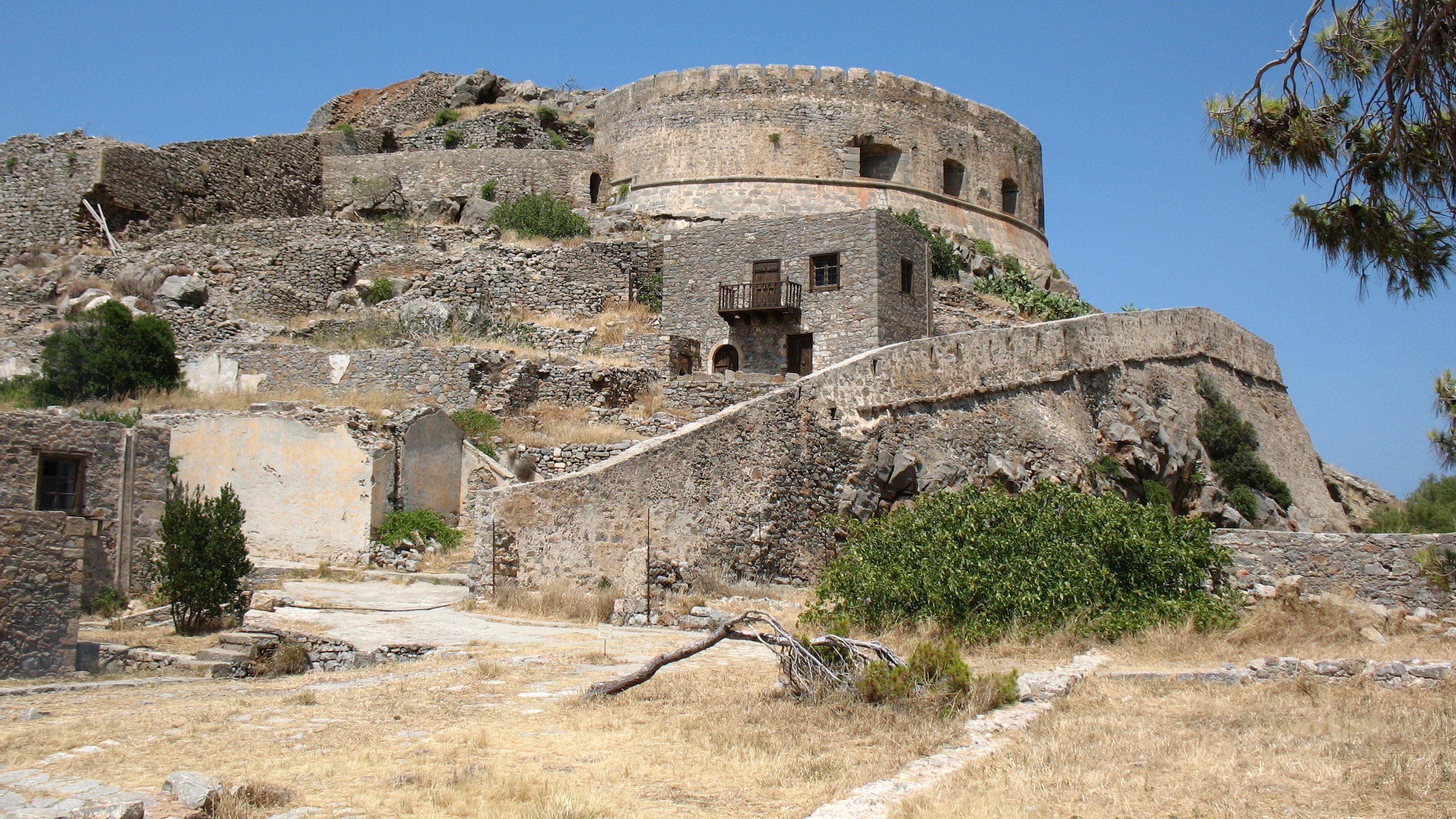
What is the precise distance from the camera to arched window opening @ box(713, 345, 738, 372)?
2272 centimetres

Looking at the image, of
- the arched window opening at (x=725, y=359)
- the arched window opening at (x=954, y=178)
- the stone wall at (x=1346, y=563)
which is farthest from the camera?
the arched window opening at (x=954, y=178)

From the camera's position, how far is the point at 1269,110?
791 centimetres

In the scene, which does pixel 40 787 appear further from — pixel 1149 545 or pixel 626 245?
pixel 626 245

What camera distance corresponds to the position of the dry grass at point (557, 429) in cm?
1817

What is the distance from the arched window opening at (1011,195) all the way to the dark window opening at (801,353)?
14.9 metres

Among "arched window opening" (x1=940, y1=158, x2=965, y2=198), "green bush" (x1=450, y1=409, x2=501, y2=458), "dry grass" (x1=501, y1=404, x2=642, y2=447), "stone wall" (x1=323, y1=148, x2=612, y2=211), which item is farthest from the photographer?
"arched window opening" (x1=940, y1=158, x2=965, y2=198)

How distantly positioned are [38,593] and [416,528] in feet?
25.1

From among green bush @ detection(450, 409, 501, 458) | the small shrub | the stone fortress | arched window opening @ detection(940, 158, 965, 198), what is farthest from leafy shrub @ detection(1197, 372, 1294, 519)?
the small shrub

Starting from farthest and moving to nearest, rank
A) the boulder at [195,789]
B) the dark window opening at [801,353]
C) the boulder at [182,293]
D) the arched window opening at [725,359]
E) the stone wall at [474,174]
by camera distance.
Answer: the stone wall at [474,174], the boulder at [182,293], the arched window opening at [725,359], the dark window opening at [801,353], the boulder at [195,789]

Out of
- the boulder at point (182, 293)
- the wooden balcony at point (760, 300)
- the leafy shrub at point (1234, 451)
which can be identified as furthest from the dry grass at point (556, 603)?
the boulder at point (182, 293)

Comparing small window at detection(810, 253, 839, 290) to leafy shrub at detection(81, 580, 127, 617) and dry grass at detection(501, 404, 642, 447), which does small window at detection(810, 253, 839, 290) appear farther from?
leafy shrub at detection(81, 580, 127, 617)

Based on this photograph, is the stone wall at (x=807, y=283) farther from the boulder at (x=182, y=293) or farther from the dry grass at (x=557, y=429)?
the boulder at (x=182, y=293)

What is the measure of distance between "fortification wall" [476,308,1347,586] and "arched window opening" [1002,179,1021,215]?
1196cm

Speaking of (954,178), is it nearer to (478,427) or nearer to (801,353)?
(801,353)
